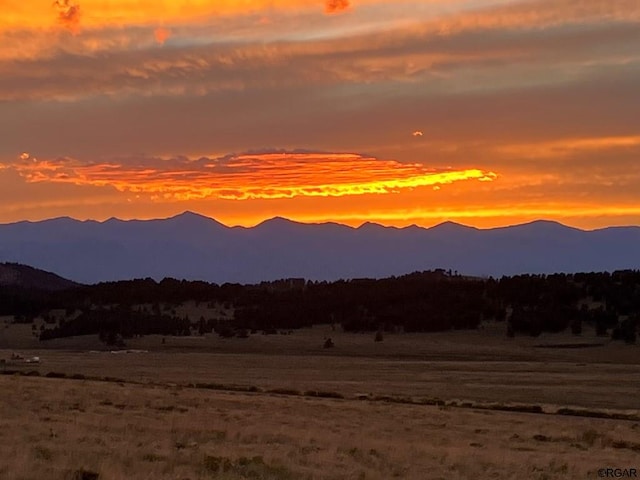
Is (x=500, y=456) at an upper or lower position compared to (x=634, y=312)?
lower

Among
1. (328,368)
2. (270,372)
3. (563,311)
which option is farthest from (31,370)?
(563,311)

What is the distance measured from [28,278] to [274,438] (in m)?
108

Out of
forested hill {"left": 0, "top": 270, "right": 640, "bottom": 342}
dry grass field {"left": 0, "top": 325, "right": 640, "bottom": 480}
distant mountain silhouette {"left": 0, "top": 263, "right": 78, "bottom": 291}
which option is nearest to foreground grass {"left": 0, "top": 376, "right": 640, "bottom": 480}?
dry grass field {"left": 0, "top": 325, "right": 640, "bottom": 480}

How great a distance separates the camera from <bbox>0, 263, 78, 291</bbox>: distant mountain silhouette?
117463 millimetres

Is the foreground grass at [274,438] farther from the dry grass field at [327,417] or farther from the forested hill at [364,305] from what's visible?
the forested hill at [364,305]

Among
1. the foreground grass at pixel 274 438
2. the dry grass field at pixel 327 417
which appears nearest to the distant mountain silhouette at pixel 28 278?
the dry grass field at pixel 327 417

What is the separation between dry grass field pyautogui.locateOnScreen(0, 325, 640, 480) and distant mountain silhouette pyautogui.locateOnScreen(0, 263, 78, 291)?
211 feet

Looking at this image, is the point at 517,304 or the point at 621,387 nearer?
the point at 621,387

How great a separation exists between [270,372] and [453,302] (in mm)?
25803

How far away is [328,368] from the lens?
49.7m

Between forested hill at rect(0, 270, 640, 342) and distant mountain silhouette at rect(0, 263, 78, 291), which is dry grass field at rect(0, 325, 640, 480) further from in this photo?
distant mountain silhouette at rect(0, 263, 78, 291)

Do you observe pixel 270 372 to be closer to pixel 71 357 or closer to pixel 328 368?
pixel 328 368

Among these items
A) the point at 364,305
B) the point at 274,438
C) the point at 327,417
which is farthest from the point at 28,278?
the point at 274,438

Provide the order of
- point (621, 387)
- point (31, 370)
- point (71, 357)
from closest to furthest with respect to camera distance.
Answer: point (621, 387) < point (31, 370) < point (71, 357)
